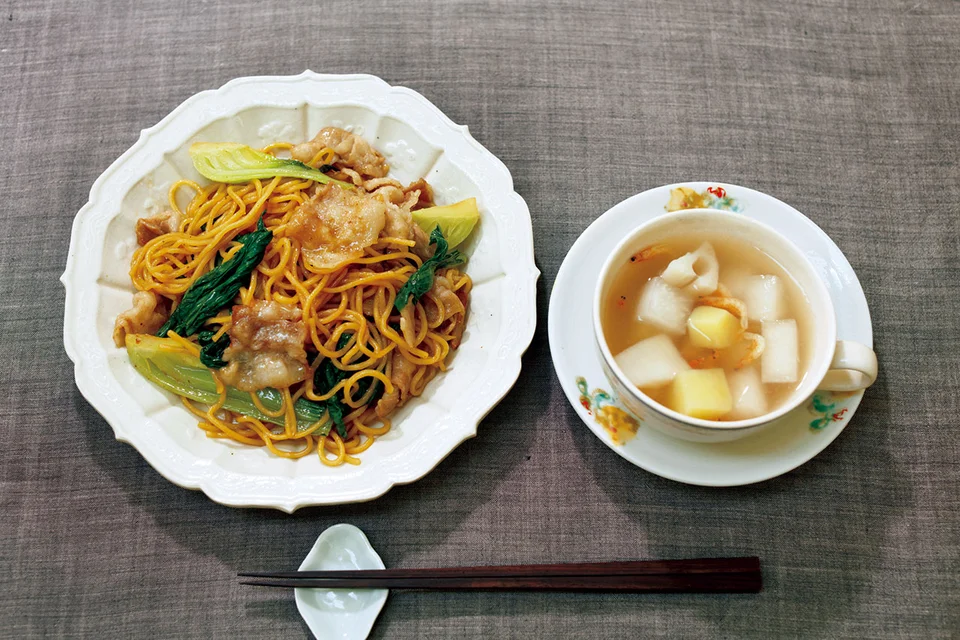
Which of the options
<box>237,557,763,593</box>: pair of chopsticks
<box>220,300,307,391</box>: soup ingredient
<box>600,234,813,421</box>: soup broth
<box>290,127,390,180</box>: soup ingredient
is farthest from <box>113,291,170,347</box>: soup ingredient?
<box>600,234,813,421</box>: soup broth

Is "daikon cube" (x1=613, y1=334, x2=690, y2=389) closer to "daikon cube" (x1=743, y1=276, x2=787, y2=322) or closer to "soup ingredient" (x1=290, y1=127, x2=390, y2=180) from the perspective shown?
"daikon cube" (x1=743, y1=276, x2=787, y2=322)

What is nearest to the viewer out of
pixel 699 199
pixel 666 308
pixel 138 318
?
pixel 666 308

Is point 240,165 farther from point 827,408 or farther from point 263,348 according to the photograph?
point 827,408

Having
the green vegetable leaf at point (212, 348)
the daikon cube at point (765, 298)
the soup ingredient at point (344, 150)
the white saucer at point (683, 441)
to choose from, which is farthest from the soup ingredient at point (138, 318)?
the daikon cube at point (765, 298)

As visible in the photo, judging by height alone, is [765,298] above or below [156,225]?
above

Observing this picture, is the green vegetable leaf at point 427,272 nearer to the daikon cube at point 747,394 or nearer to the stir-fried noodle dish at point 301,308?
the stir-fried noodle dish at point 301,308

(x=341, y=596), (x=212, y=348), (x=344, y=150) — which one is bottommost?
(x=341, y=596)

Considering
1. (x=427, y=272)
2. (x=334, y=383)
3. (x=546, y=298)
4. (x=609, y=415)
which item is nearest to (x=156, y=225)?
(x=334, y=383)
